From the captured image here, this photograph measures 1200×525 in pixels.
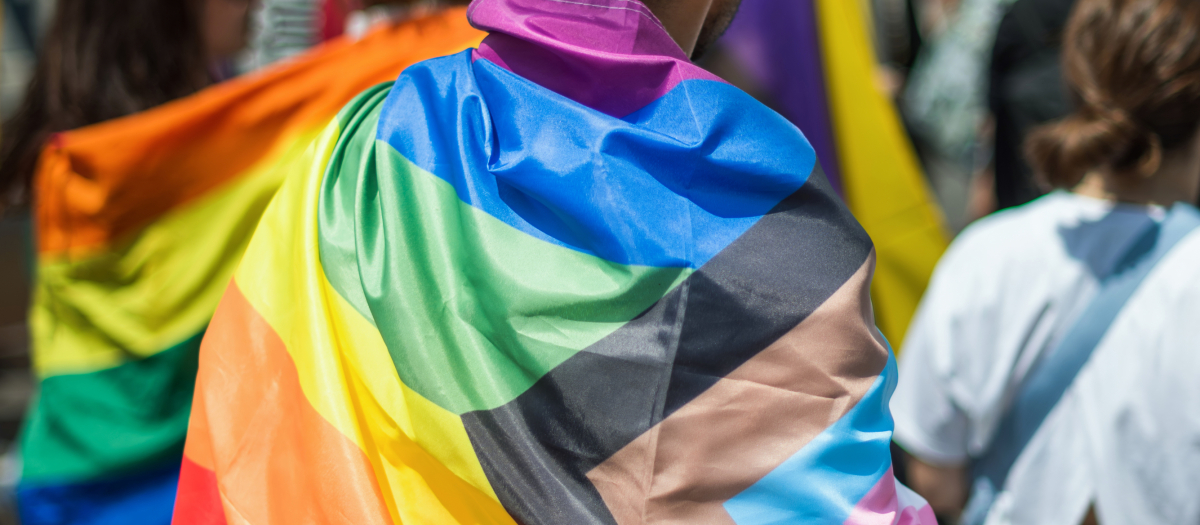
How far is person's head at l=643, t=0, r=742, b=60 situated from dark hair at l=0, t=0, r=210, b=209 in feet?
4.62

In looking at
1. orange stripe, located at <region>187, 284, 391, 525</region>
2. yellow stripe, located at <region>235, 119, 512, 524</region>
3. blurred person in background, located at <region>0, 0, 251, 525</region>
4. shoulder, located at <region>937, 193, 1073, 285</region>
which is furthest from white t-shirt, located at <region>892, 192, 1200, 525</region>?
blurred person in background, located at <region>0, 0, 251, 525</region>

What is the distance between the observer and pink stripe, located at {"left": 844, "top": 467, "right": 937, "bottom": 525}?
0.89 m

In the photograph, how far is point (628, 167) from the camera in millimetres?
885

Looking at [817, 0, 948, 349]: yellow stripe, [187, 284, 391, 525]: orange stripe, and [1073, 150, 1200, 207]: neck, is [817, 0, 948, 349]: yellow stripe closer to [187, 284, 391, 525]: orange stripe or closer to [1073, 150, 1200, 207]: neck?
[1073, 150, 1200, 207]: neck

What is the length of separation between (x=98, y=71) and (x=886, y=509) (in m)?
1.91

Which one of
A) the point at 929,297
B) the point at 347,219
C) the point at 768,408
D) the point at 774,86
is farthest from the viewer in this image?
the point at 774,86

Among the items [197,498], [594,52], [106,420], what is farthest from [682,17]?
[106,420]

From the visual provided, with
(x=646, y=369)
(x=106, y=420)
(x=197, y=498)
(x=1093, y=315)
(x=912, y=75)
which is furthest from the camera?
(x=912, y=75)

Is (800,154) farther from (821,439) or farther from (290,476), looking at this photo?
(290,476)

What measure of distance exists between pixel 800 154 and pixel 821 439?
11.6 inches

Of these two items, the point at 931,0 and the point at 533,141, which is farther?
the point at 931,0

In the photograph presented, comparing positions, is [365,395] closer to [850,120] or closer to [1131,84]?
[1131,84]

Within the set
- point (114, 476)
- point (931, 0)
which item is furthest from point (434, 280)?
point (931, 0)

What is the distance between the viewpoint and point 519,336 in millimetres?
890
